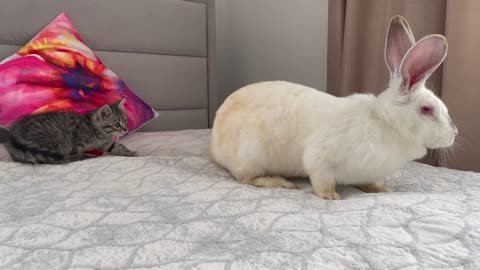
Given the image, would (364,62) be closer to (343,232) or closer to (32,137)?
(343,232)

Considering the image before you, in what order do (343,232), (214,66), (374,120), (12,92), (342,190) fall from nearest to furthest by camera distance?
(343,232)
(374,120)
(342,190)
(12,92)
(214,66)

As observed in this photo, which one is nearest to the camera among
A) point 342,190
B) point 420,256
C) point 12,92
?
point 420,256

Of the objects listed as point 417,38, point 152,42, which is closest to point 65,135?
point 152,42

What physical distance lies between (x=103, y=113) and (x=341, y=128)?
3.86 feet

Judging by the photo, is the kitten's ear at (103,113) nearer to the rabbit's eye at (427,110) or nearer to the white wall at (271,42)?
the white wall at (271,42)

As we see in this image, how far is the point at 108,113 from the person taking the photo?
72.7 inches

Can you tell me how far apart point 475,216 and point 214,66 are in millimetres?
2082

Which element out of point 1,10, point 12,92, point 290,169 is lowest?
point 290,169

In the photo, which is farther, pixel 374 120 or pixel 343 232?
pixel 374 120

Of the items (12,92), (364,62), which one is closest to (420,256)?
(364,62)

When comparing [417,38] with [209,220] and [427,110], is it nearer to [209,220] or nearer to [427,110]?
[427,110]

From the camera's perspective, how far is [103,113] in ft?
6.04

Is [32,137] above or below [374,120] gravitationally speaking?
below

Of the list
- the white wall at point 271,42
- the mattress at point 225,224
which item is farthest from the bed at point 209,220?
the white wall at point 271,42
